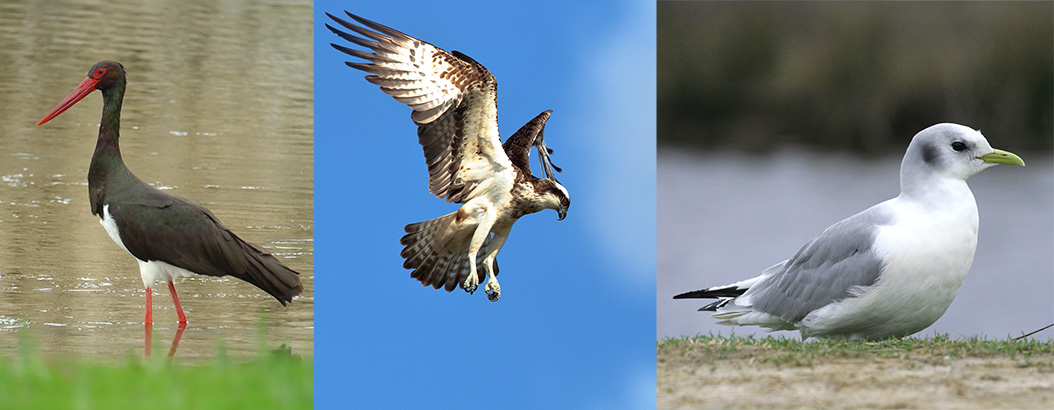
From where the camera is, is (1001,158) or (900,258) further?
(1001,158)

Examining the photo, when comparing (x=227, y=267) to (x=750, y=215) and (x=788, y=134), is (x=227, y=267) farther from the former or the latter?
(x=788, y=134)

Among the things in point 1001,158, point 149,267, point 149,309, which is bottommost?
point 149,309

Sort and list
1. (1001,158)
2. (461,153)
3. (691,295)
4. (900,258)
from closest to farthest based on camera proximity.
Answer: (461,153) < (900,258) < (1001,158) < (691,295)

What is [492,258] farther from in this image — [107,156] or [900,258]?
[107,156]

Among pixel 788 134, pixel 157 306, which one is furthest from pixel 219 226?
pixel 788 134

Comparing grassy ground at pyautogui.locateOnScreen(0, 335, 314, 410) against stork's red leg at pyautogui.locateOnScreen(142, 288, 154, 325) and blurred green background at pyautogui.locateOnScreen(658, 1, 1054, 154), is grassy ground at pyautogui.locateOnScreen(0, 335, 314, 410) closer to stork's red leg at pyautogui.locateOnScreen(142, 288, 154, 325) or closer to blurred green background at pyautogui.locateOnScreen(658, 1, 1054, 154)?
stork's red leg at pyautogui.locateOnScreen(142, 288, 154, 325)

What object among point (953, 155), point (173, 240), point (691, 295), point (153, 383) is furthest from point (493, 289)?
point (953, 155)
